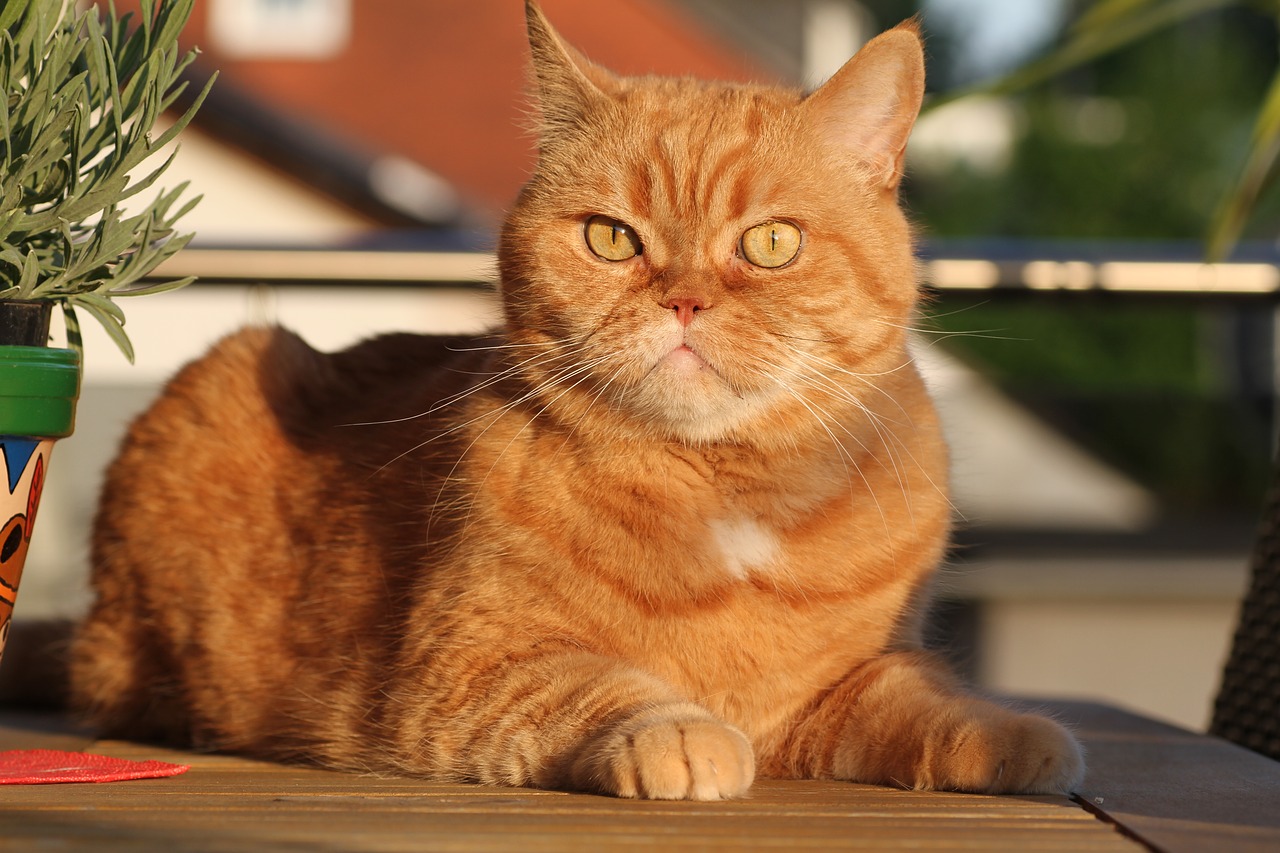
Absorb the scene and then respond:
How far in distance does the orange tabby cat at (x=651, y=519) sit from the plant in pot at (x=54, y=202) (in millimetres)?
509

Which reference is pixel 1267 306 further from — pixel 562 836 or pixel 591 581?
pixel 562 836

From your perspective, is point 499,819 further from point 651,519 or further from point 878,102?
point 878,102

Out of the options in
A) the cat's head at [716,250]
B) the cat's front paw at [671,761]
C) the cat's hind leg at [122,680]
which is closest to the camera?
the cat's front paw at [671,761]

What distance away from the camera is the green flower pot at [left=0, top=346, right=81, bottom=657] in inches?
58.1

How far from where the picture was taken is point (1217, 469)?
10.5m

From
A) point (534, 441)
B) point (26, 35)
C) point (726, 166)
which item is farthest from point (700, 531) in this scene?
point (26, 35)

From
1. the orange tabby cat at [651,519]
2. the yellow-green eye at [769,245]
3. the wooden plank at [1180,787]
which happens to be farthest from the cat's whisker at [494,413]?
the wooden plank at [1180,787]

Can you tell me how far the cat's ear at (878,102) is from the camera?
1.90m

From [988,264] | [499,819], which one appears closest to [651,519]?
[499,819]

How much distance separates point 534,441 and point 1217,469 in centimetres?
971

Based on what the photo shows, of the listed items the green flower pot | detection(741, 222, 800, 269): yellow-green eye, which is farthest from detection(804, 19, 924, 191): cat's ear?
the green flower pot

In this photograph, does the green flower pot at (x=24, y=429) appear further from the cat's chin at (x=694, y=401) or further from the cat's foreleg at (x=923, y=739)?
the cat's foreleg at (x=923, y=739)

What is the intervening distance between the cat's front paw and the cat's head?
439 mm

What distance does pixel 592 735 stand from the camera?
158 centimetres
